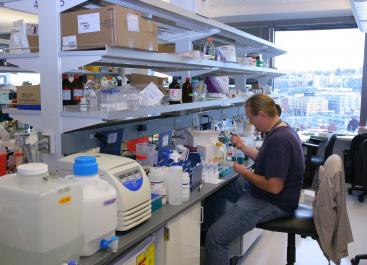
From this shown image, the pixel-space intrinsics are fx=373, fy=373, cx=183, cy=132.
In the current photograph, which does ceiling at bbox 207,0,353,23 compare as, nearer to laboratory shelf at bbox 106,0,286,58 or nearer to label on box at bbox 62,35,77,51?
laboratory shelf at bbox 106,0,286,58

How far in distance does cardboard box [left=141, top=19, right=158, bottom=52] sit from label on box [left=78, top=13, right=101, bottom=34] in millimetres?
242

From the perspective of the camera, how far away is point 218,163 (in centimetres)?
267

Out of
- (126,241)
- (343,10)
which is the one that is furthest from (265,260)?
(343,10)

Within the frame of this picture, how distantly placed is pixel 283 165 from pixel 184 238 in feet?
2.39

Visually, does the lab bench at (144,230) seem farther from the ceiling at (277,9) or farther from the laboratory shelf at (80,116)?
the ceiling at (277,9)

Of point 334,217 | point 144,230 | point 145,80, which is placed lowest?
point 334,217

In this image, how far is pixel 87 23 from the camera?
1.80m

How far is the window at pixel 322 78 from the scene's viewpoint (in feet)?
19.8

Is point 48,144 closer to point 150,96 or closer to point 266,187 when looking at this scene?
point 150,96

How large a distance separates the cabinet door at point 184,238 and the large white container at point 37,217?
2.36 feet

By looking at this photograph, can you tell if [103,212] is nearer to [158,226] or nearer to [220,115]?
[158,226]

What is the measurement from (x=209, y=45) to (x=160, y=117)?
717mm

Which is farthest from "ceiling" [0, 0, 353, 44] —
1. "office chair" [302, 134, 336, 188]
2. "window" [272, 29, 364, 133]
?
"office chair" [302, 134, 336, 188]

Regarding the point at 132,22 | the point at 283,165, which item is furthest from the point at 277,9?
the point at 132,22
